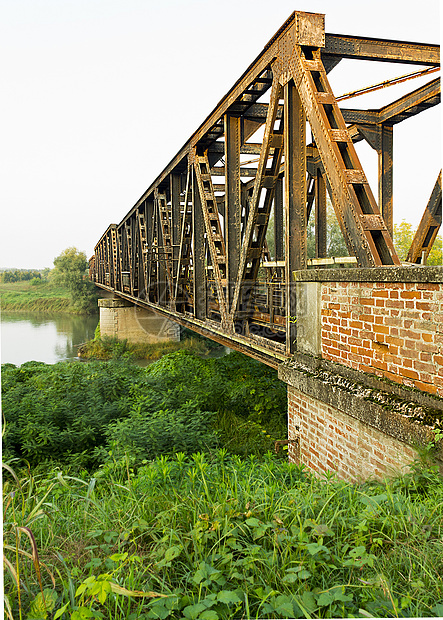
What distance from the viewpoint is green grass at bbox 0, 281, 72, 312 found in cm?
5000

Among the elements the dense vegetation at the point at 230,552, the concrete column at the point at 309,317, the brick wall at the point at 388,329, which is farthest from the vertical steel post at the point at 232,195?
the dense vegetation at the point at 230,552

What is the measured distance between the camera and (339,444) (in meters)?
3.70

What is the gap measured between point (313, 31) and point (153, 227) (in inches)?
389

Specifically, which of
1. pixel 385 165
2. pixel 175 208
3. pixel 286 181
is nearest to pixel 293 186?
pixel 286 181

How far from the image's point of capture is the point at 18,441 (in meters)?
6.01

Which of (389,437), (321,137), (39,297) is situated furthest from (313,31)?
(39,297)

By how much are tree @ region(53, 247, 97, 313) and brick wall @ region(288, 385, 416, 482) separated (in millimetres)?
43011

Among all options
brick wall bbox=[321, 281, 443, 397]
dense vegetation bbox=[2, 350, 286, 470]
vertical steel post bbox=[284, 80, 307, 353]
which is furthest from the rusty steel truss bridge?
dense vegetation bbox=[2, 350, 286, 470]

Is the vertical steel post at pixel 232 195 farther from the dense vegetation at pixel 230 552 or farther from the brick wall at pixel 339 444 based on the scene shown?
the dense vegetation at pixel 230 552

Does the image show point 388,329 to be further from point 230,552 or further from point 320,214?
point 320,214

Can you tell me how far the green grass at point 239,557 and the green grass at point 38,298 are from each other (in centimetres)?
4923

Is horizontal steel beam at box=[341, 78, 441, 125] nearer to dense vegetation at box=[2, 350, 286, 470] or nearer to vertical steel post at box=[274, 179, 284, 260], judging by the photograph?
vertical steel post at box=[274, 179, 284, 260]

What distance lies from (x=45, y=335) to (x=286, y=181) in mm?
33101

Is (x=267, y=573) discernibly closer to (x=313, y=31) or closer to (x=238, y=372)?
(x=313, y=31)
